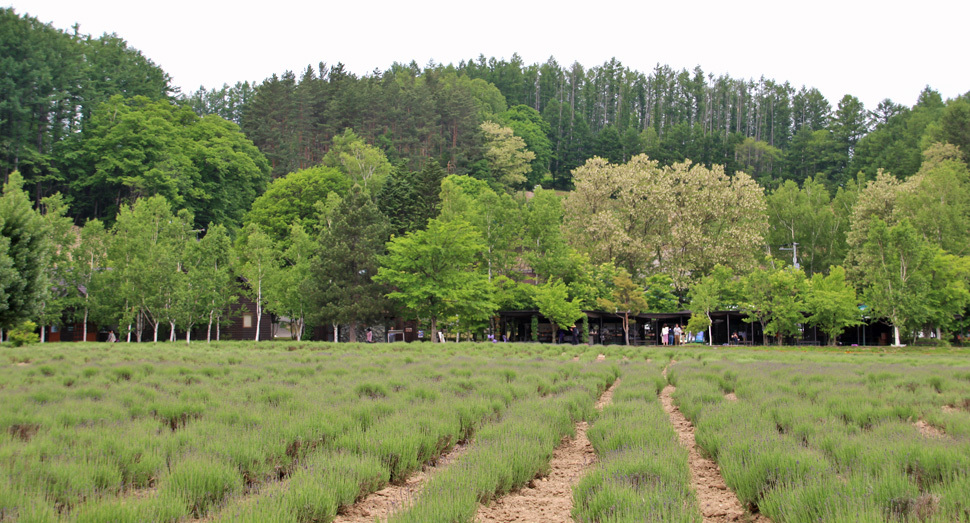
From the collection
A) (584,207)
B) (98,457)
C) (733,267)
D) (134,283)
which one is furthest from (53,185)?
(98,457)

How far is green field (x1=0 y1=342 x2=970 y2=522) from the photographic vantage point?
5.21 meters

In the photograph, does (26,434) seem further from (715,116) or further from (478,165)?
(715,116)

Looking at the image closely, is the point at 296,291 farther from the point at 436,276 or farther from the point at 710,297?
the point at 710,297

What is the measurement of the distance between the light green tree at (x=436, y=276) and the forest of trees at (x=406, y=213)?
179 mm

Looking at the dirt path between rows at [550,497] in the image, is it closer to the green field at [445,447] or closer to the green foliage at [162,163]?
the green field at [445,447]

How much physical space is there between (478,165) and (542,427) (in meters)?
79.2

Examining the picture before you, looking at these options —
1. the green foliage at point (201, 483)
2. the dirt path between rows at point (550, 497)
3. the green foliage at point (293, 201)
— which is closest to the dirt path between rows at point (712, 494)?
the dirt path between rows at point (550, 497)

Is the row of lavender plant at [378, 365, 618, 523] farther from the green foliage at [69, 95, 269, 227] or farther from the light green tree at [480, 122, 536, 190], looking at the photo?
the light green tree at [480, 122, 536, 190]

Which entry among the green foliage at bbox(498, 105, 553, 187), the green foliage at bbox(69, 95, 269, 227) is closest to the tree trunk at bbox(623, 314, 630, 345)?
the green foliage at bbox(69, 95, 269, 227)

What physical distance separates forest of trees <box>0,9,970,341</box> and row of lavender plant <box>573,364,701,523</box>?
76.5 feet

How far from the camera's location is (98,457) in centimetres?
660

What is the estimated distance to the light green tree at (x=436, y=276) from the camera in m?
41.4

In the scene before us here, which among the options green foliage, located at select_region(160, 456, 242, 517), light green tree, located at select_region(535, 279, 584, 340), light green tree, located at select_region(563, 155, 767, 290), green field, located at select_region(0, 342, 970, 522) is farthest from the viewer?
light green tree, located at select_region(563, 155, 767, 290)

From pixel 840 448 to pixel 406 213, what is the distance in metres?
50.8
